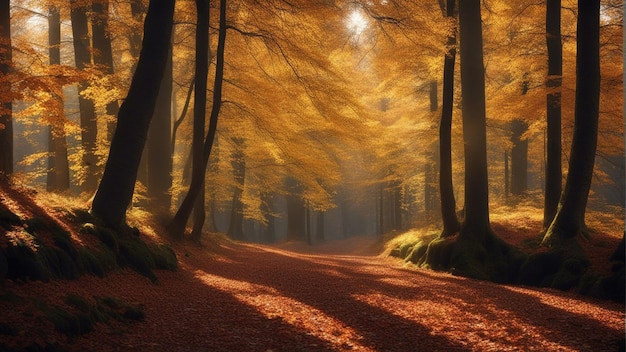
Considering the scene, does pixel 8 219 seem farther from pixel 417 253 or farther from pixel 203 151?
pixel 417 253

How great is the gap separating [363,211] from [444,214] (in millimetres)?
48078

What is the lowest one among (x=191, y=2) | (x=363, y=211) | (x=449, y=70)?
(x=363, y=211)

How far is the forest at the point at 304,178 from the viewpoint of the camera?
17.4ft

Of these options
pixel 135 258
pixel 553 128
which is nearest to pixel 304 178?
pixel 553 128

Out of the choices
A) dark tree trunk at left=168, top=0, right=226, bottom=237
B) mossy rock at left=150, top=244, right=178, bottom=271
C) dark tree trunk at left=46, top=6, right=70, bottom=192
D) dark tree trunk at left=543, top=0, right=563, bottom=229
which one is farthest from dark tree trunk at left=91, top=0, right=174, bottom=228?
dark tree trunk at left=543, top=0, right=563, bottom=229

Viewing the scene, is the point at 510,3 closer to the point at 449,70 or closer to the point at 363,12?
the point at 449,70

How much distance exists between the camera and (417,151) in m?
21.3

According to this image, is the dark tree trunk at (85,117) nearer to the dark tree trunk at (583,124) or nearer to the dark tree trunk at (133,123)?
the dark tree trunk at (133,123)

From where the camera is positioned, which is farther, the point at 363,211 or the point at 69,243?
the point at 363,211

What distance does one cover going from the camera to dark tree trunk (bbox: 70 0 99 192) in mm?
13469

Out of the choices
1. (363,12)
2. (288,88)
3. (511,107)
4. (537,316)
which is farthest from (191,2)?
(537,316)

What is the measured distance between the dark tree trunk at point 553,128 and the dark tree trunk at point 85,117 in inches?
519

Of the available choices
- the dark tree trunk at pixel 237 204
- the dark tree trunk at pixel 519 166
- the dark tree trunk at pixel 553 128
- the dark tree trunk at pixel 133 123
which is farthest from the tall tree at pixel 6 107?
the dark tree trunk at pixel 519 166

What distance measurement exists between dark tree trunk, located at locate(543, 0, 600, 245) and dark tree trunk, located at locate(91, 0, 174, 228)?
8627mm
